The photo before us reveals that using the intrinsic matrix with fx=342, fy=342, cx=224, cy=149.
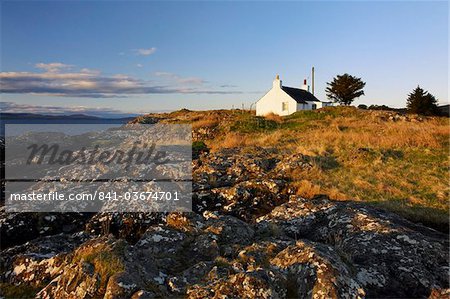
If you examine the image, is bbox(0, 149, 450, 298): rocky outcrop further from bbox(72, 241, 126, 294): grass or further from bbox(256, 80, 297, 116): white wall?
bbox(256, 80, 297, 116): white wall

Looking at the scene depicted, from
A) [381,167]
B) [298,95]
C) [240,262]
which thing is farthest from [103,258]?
[298,95]

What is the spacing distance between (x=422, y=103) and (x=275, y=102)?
21.8 metres

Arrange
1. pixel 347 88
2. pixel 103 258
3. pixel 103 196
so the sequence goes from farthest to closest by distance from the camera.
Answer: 1. pixel 347 88
2. pixel 103 196
3. pixel 103 258

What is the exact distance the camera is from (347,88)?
65125mm

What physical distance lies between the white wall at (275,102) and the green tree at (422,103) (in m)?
18.1

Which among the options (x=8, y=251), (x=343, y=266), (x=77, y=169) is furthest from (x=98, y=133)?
(x=343, y=266)

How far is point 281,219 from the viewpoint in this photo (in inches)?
404

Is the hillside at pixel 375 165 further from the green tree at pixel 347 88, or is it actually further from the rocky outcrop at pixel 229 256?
the green tree at pixel 347 88

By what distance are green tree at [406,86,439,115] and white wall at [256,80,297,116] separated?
59.5 ft

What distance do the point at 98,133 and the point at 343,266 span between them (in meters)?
27.5

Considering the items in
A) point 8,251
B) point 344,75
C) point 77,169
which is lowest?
point 8,251

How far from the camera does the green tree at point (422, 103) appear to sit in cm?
5103

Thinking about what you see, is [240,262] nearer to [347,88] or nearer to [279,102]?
[279,102]

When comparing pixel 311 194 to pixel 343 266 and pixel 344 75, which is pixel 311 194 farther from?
pixel 344 75
